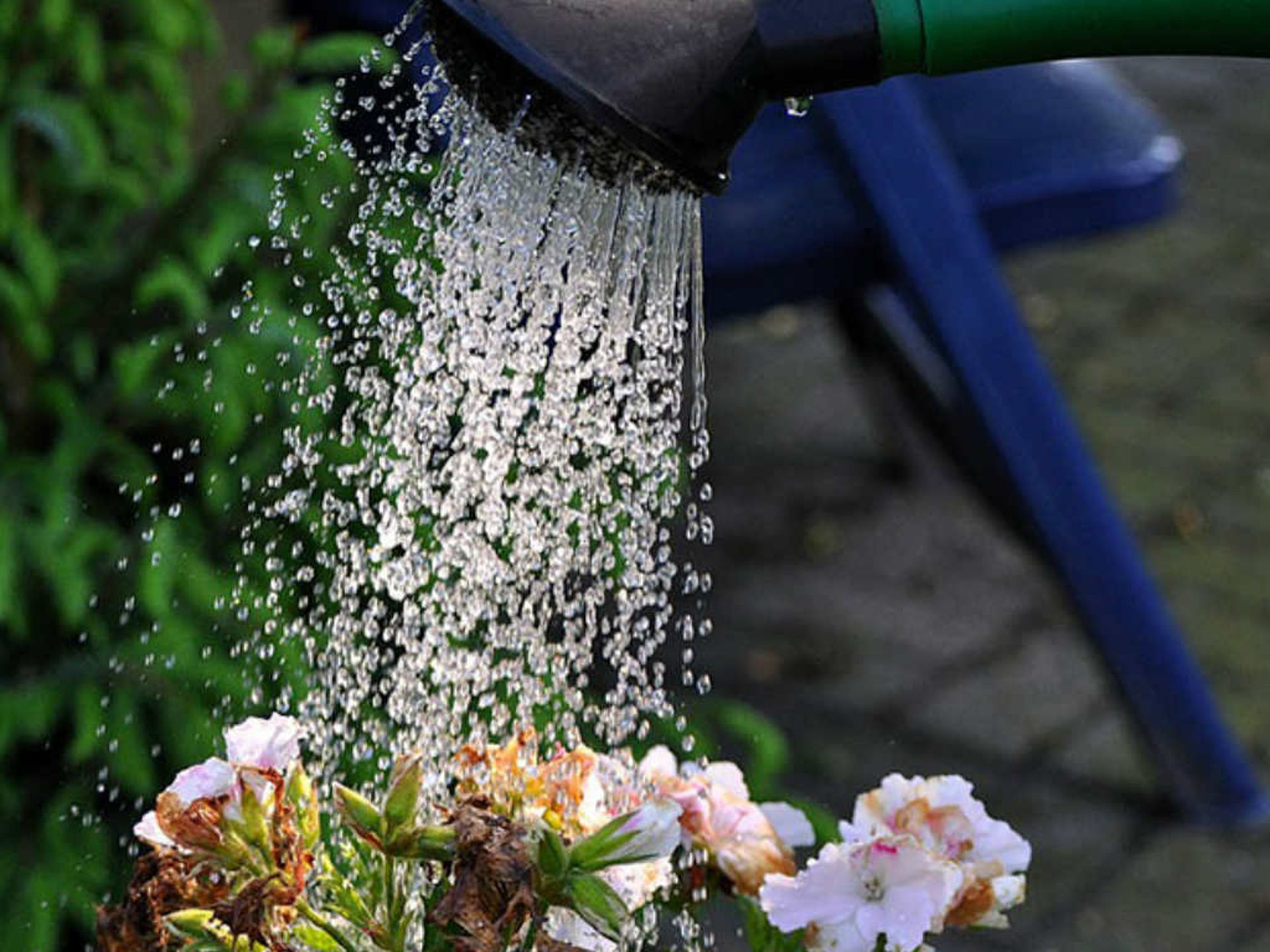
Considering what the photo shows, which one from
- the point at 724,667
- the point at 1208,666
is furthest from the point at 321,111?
the point at 1208,666

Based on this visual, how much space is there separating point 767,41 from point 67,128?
1547 millimetres

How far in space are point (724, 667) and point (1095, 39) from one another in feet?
8.73

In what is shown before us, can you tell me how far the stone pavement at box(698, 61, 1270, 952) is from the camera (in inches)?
117

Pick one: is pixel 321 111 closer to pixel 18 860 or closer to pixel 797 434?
pixel 18 860

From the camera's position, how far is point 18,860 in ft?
6.28

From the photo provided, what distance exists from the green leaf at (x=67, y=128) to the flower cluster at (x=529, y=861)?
130 cm

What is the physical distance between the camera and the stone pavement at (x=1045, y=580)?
9.77 ft

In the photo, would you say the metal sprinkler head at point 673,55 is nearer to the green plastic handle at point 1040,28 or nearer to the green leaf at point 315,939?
the green plastic handle at point 1040,28

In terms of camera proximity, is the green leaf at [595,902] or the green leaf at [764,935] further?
the green leaf at [764,935]

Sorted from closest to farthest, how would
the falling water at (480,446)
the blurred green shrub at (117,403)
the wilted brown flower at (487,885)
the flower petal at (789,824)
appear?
1. the wilted brown flower at (487,885)
2. the falling water at (480,446)
3. the flower petal at (789,824)
4. the blurred green shrub at (117,403)

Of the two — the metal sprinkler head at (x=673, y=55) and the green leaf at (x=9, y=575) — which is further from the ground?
the metal sprinkler head at (x=673, y=55)

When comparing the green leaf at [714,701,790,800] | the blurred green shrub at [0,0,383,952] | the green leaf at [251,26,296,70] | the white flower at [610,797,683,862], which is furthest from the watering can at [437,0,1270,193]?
the green leaf at [251,26,296,70]

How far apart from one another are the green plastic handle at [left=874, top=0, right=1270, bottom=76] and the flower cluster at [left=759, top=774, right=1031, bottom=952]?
41 cm

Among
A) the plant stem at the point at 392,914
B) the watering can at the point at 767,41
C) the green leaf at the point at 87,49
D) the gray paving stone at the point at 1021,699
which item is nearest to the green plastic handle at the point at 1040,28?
the watering can at the point at 767,41
